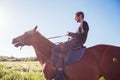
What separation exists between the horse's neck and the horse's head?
0.25 metres

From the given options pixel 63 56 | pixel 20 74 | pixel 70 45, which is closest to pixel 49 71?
pixel 63 56

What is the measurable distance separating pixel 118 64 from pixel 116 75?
0.41 m

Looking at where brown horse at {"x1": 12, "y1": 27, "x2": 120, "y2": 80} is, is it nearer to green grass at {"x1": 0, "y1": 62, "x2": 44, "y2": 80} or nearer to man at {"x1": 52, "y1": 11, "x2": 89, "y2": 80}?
man at {"x1": 52, "y1": 11, "x2": 89, "y2": 80}

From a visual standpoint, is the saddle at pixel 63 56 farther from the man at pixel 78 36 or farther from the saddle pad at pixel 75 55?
the man at pixel 78 36

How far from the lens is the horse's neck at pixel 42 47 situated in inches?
330

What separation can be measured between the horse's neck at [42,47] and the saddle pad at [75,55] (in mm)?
831

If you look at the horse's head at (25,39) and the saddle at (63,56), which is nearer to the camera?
the saddle at (63,56)

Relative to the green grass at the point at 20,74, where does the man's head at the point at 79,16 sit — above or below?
above

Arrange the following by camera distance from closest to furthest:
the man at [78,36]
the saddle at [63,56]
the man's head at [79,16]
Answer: the saddle at [63,56] < the man at [78,36] < the man's head at [79,16]

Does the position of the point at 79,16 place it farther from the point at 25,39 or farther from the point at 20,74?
the point at 20,74

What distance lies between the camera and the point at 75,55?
810cm

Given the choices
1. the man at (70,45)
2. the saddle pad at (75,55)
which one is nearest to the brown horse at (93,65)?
the saddle pad at (75,55)

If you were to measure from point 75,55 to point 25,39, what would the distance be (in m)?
2.06

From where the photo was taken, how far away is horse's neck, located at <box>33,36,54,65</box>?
330 inches
